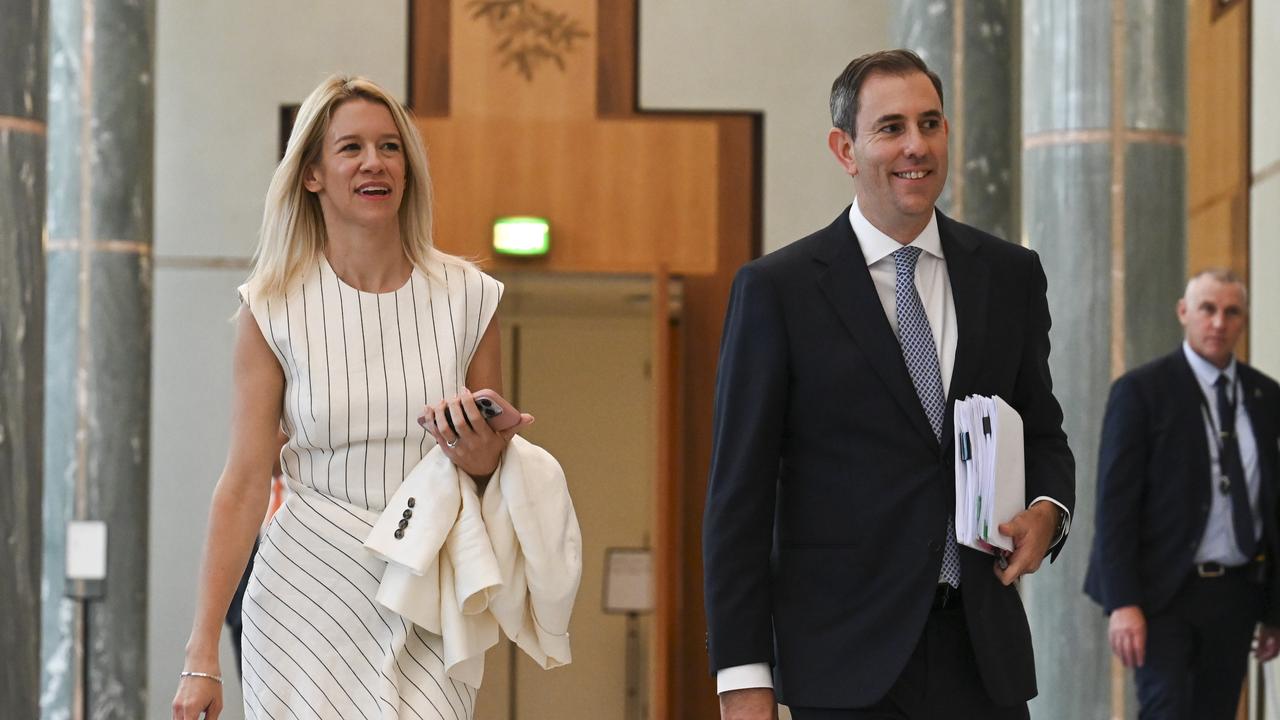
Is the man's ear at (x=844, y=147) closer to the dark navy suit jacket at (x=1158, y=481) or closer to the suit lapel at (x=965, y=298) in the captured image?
the suit lapel at (x=965, y=298)

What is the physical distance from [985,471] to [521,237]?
248 inches

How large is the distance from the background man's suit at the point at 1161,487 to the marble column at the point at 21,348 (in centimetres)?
302

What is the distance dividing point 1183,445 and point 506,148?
13.8ft

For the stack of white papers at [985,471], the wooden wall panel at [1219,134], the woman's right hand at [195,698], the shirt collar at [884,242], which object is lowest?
the woman's right hand at [195,698]

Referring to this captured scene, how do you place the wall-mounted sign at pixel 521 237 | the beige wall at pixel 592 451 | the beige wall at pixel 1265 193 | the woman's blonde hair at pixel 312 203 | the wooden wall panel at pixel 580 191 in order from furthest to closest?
1. the beige wall at pixel 592 451
2. the wooden wall panel at pixel 580 191
3. the wall-mounted sign at pixel 521 237
4. the beige wall at pixel 1265 193
5. the woman's blonde hair at pixel 312 203

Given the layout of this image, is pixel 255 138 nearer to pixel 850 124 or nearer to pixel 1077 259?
pixel 1077 259

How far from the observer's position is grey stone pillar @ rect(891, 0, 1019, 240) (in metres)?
8.21

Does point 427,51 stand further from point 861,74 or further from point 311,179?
point 861,74

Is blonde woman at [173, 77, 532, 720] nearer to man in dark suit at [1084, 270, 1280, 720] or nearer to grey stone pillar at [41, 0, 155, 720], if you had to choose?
man in dark suit at [1084, 270, 1280, 720]

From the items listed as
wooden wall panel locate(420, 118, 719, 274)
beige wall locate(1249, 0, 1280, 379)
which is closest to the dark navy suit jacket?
beige wall locate(1249, 0, 1280, 379)

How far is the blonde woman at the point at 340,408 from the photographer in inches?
119

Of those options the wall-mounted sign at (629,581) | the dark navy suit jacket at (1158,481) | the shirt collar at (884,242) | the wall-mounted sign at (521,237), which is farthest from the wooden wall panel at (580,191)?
the shirt collar at (884,242)

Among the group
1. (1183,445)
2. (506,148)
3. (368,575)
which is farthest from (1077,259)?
(506,148)

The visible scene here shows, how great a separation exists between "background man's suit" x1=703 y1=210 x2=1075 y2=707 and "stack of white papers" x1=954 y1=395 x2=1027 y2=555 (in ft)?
0.15
